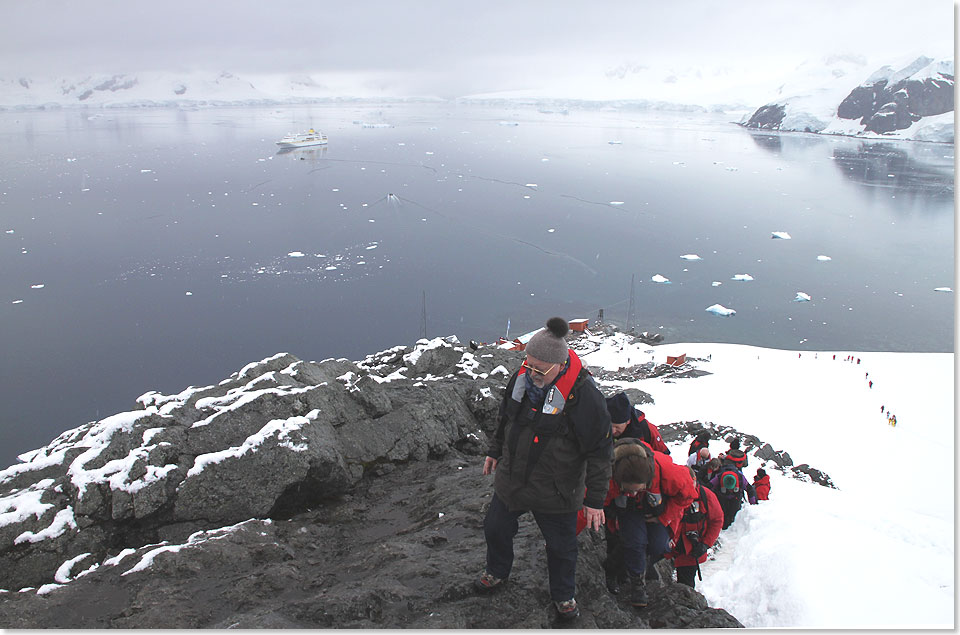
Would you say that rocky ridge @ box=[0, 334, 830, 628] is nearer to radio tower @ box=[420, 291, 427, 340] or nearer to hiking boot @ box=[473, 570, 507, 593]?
hiking boot @ box=[473, 570, 507, 593]

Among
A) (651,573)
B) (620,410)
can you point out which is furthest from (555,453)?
(651,573)

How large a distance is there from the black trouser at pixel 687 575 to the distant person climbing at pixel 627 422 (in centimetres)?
106

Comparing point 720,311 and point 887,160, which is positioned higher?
point 887,160

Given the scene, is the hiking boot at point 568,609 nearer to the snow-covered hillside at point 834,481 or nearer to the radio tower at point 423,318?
the snow-covered hillside at point 834,481

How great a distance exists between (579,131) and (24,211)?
97.4 m

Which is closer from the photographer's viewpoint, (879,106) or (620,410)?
(620,410)

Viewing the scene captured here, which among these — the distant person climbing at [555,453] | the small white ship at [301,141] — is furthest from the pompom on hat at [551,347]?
the small white ship at [301,141]

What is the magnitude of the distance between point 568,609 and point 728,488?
3068mm

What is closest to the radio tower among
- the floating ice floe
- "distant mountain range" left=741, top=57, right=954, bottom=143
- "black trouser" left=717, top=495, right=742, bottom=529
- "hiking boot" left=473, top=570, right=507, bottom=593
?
the floating ice floe

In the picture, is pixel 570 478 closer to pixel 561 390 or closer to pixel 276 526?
pixel 561 390

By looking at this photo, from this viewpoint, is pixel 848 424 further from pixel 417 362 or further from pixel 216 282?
pixel 216 282

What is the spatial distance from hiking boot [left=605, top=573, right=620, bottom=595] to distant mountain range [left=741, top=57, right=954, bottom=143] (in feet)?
405

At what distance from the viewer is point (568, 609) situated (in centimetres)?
333

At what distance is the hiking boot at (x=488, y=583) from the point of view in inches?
138
